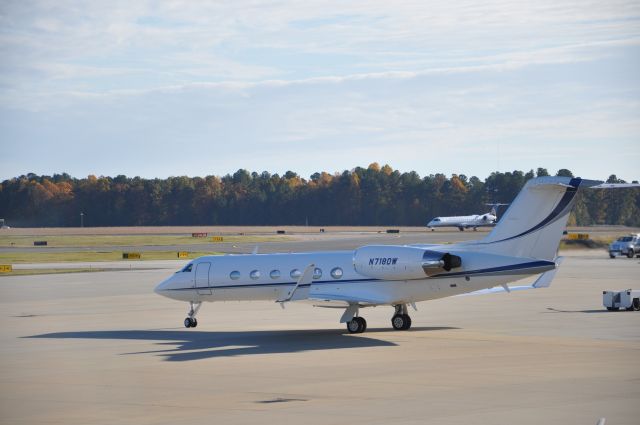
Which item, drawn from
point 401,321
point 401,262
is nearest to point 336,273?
point 401,262

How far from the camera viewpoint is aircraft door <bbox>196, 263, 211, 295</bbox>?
3328 cm

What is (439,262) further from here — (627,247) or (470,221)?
(470,221)

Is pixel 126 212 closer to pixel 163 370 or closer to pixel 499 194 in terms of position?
pixel 499 194

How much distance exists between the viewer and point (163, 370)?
23.8m

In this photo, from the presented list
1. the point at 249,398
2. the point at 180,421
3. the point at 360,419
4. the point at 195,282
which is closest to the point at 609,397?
the point at 360,419

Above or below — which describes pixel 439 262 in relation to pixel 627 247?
above

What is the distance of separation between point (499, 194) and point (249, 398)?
15421 cm

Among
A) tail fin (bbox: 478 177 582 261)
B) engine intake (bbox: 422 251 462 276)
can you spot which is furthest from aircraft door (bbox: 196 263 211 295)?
tail fin (bbox: 478 177 582 261)

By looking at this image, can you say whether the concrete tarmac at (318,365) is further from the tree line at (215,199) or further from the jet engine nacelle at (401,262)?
the tree line at (215,199)

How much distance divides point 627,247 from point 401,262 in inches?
2195

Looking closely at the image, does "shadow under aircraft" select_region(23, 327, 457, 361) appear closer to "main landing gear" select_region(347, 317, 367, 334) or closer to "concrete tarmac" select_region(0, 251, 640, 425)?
"concrete tarmac" select_region(0, 251, 640, 425)

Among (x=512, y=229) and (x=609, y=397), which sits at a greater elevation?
(x=512, y=229)

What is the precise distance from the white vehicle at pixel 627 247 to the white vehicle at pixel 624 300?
44.5 metres

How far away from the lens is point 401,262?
95.4ft
